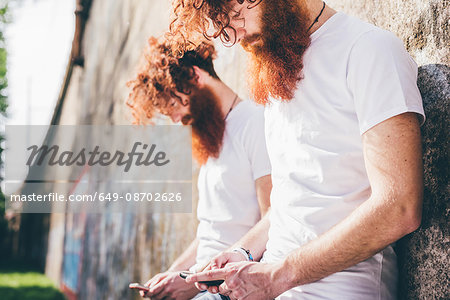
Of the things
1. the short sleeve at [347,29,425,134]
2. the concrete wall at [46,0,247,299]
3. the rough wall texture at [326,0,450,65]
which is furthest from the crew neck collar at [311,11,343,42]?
the concrete wall at [46,0,247,299]

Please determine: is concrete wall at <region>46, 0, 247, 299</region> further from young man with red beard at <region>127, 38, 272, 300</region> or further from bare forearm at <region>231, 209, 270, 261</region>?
bare forearm at <region>231, 209, 270, 261</region>

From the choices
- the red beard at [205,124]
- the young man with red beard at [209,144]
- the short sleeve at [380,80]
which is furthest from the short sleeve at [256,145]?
the short sleeve at [380,80]

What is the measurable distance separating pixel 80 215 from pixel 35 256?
1340cm

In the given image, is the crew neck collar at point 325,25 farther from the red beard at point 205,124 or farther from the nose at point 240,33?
the red beard at point 205,124

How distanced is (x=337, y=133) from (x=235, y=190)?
2.99 feet

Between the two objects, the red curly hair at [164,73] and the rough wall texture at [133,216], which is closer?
the rough wall texture at [133,216]

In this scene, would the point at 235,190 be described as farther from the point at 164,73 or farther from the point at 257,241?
the point at 164,73

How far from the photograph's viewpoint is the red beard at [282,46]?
149cm

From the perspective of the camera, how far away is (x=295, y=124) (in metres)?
1.49

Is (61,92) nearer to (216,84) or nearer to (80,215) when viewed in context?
(80,215)

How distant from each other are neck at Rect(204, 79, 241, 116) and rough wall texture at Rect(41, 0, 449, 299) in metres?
0.68

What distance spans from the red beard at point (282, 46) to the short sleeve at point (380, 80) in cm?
21

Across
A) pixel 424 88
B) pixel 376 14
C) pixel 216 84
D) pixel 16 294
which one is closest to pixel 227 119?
pixel 216 84

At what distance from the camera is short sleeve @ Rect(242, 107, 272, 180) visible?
2107mm
